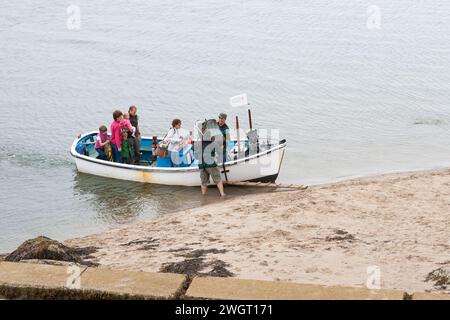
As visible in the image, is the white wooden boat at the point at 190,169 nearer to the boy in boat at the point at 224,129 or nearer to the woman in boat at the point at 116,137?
the woman in boat at the point at 116,137

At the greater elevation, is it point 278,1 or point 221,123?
point 278,1

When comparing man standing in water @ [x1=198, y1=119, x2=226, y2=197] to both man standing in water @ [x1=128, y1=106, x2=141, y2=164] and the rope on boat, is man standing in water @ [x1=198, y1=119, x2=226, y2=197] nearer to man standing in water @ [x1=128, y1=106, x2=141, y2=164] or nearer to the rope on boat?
the rope on boat

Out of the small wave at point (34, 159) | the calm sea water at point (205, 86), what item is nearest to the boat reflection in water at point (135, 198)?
the calm sea water at point (205, 86)

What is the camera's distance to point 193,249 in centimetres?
1157

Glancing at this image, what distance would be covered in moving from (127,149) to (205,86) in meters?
11.9

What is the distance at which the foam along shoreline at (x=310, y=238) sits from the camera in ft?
32.2

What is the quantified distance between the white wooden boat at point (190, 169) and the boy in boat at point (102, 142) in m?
0.29

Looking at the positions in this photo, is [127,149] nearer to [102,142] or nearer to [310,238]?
[102,142]

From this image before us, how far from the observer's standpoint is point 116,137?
60.1 feet

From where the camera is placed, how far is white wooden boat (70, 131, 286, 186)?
17609 mm
